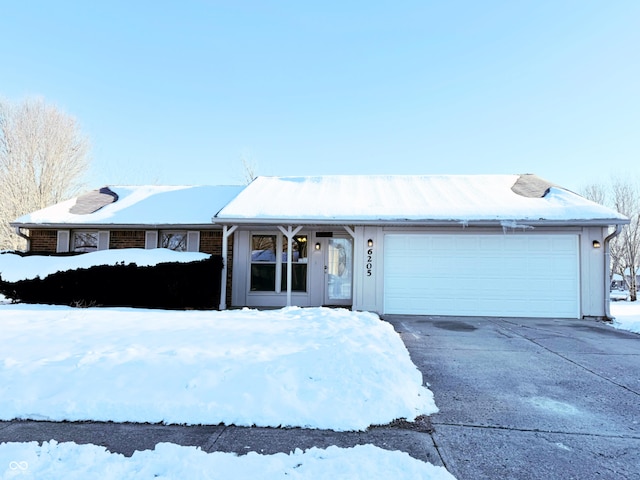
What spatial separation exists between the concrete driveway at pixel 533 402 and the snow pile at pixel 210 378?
44cm

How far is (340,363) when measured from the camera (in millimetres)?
3713

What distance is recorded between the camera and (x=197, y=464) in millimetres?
2066

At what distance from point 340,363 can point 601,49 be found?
1204cm

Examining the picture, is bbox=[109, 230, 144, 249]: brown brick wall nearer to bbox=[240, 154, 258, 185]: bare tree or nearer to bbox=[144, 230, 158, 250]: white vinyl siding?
bbox=[144, 230, 158, 250]: white vinyl siding

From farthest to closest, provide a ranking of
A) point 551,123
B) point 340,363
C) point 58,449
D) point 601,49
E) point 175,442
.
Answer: point 551,123
point 601,49
point 340,363
point 175,442
point 58,449

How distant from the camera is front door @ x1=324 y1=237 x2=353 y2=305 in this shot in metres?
10.0

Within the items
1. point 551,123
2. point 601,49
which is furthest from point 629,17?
point 551,123

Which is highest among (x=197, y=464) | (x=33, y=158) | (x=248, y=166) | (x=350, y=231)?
(x=248, y=166)

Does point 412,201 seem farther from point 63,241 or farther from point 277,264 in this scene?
point 63,241

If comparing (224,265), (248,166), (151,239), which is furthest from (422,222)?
(248,166)

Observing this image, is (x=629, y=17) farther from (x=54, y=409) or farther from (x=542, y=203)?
(x=54, y=409)

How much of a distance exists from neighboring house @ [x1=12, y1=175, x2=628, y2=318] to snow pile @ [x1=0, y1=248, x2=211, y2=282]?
139cm

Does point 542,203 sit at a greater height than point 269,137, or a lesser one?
lesser

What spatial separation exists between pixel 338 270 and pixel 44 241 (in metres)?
9.27
